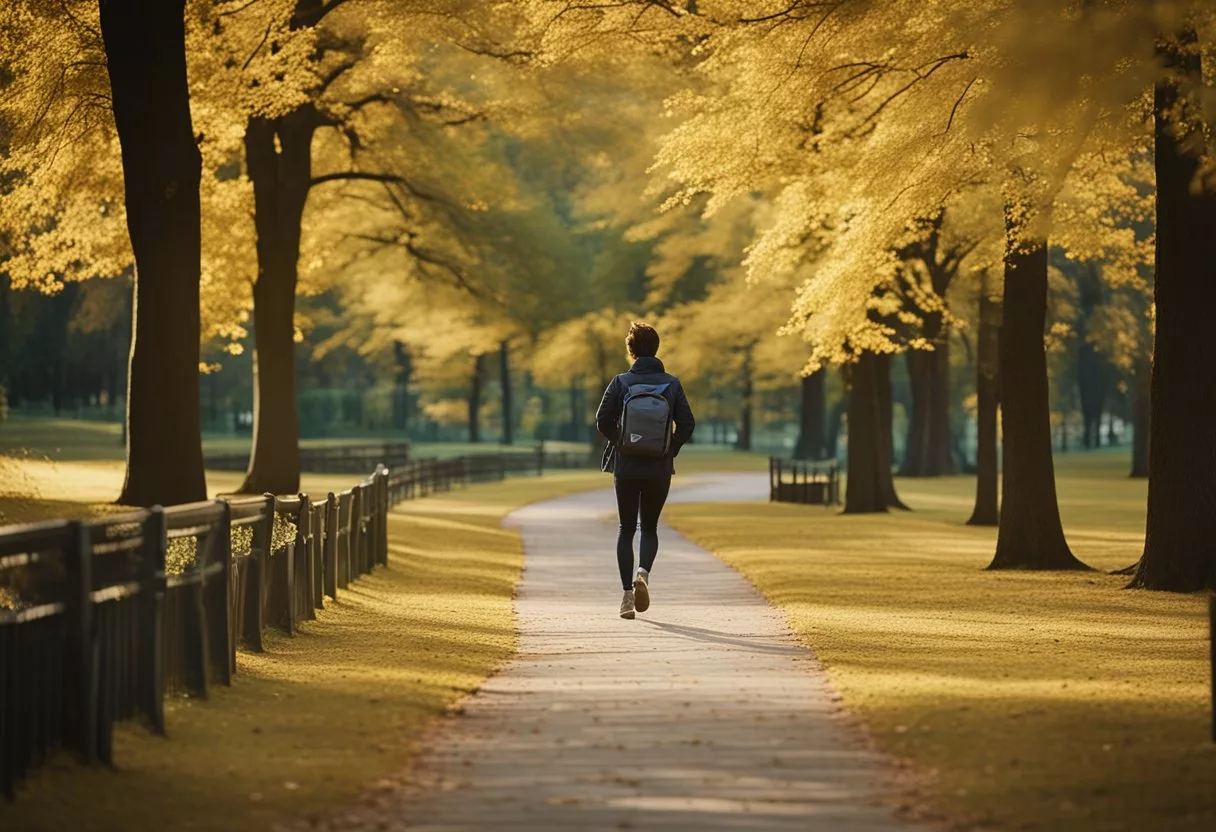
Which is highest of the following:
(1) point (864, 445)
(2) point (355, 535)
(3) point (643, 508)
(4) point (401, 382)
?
(4) point (401, 382)

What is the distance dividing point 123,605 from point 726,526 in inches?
971

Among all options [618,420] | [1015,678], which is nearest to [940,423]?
[618,420]

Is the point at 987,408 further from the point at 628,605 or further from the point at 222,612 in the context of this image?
the point at 222,612

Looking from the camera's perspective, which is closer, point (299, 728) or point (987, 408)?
point (299, 728)

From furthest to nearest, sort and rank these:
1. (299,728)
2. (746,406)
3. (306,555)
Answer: (746,406) < (306,555) < (299,728)

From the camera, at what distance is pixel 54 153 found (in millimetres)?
20984

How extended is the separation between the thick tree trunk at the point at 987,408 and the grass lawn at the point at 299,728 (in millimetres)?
18813

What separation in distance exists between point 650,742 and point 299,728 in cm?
200

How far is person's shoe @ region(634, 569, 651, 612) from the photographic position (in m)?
14.4

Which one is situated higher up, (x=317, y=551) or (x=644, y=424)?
(x=644, y=424)

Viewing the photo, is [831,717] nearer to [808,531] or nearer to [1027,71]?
[1027,71]

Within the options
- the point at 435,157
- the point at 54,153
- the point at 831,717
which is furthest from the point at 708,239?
the point at 831,717

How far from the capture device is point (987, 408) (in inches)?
1412

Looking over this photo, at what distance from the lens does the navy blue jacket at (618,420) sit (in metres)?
13.6
